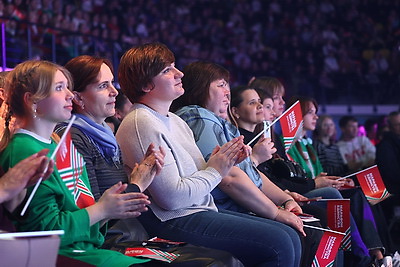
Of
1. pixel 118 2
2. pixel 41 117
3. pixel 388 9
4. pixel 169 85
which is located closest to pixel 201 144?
pixel 169 85

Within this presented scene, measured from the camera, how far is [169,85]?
285 centimetres

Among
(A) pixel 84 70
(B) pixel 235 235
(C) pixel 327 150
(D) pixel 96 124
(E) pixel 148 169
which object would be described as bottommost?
(C) pixel 327 150

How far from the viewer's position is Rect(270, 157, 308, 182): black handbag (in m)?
4.14

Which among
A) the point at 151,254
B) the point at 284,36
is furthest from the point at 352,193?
the point at 284,36

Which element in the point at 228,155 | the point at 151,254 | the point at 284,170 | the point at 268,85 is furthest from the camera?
the point at 268,85

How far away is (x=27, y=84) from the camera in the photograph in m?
2.20

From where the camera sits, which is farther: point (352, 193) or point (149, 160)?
point (352, 193)

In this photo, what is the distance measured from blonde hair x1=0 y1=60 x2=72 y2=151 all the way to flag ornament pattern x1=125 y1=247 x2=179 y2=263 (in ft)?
1.70

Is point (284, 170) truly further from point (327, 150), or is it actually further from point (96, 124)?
point (327, 150)

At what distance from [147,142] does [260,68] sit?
9057mm

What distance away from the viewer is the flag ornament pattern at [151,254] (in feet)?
7.47

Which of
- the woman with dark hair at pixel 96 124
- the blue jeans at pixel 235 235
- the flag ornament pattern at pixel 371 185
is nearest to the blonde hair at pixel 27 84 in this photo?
the woman with dark hair at pixel 96 124

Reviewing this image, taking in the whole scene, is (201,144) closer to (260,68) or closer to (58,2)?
(58,2)

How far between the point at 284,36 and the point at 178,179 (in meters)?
10.3
